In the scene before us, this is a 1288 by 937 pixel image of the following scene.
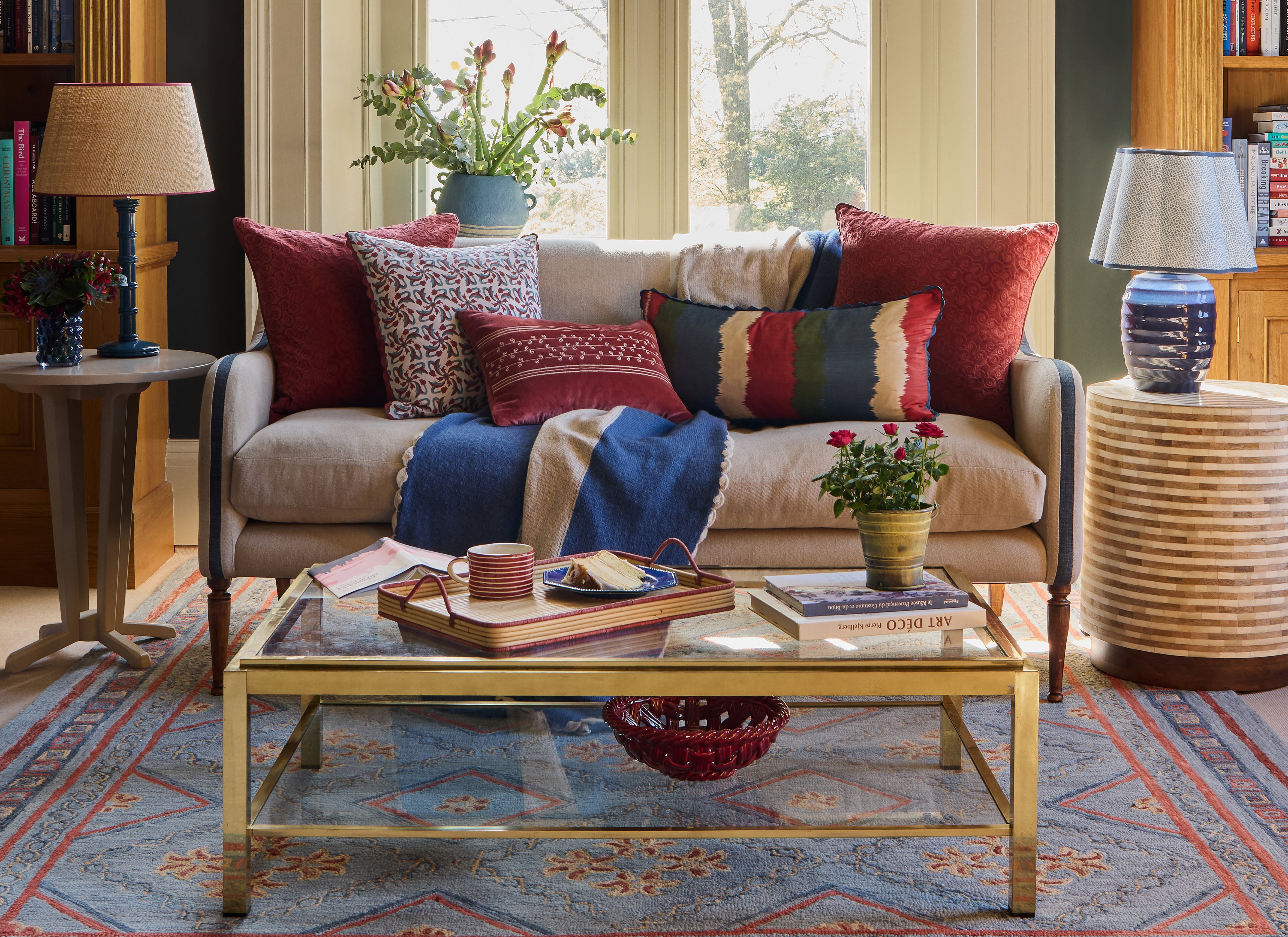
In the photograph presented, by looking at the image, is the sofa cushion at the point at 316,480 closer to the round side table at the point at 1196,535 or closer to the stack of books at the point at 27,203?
the stack of books at the point at 27,203

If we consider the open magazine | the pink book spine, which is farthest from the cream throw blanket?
the pink book spine

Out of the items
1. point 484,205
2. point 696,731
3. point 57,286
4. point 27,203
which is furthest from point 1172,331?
point 27,203

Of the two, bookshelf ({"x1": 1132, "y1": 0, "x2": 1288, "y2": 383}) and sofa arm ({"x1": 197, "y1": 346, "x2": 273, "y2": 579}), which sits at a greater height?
bookshelf ({"x1": 1132, "y1": 0, "x2": 1288, "y2": 383})

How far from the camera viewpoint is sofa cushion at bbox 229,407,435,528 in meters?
2.58

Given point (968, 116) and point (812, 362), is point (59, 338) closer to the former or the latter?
point (812, 362)

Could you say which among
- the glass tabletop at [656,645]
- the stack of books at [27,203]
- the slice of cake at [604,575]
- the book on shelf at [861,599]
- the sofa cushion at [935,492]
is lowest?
the glass tabletop at [656,645]

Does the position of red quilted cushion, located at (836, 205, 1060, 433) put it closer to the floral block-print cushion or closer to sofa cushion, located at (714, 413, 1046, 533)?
sofa cushion, located at (714, 413, 1046, 533)

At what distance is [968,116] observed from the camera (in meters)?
3.82

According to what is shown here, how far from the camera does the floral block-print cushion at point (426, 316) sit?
290 centimetres

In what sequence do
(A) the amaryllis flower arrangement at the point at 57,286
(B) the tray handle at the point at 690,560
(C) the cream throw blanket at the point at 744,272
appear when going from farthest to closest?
(C) the cream throw blanket at the point at 744,272
(A) the amaryllis flower arrangement at the point at 57,286
(B) the tray handle at the point at 690,560

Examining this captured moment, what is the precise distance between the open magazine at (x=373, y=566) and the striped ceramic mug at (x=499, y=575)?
18 centimetres

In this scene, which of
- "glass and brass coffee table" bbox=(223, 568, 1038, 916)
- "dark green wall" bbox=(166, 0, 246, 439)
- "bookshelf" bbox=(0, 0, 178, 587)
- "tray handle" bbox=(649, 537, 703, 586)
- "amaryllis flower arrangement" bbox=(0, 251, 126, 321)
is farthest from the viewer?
"dark green wall" bbox=(166, 0, 246, 439)

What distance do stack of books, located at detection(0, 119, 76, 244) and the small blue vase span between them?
0.75m

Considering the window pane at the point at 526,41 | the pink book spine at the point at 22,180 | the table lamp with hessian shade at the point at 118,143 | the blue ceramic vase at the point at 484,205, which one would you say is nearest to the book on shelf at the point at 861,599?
the table lamp with hessian shade at the point at 118,143
